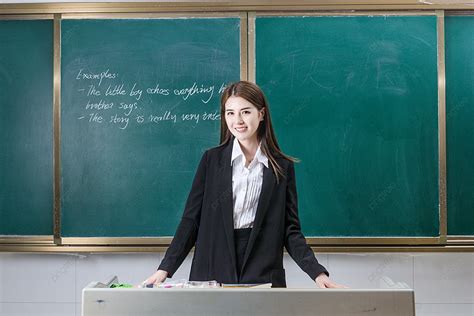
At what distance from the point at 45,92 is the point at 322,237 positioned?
5.42ft

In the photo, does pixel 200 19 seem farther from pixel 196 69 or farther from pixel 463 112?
pixel 463 112

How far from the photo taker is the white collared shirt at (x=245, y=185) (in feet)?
6.21

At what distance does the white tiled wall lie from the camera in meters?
3.11

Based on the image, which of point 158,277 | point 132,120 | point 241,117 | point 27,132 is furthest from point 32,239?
point 241,117

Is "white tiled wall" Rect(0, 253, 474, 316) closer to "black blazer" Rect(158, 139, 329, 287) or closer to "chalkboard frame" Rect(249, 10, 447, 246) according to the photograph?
"chalkboard frame" Rect(249, 10, 447, 246)

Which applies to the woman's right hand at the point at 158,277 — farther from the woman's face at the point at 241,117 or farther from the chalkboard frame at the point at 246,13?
the chalkboard frame at the point at 246,13

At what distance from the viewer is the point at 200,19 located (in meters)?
3.05

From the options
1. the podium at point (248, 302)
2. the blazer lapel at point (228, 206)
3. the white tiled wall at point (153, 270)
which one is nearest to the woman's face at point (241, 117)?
the blazer lapel at point (228, 206)

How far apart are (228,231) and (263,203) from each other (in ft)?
0.47

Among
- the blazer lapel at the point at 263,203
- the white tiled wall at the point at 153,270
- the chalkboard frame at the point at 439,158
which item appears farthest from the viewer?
the white tiled wall at the point at 153,270

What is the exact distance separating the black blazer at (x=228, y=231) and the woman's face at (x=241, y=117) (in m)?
0.08

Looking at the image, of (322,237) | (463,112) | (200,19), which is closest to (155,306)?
(322,237)

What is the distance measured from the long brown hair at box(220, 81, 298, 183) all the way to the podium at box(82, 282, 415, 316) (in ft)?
2.58

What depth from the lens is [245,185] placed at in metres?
1.91
